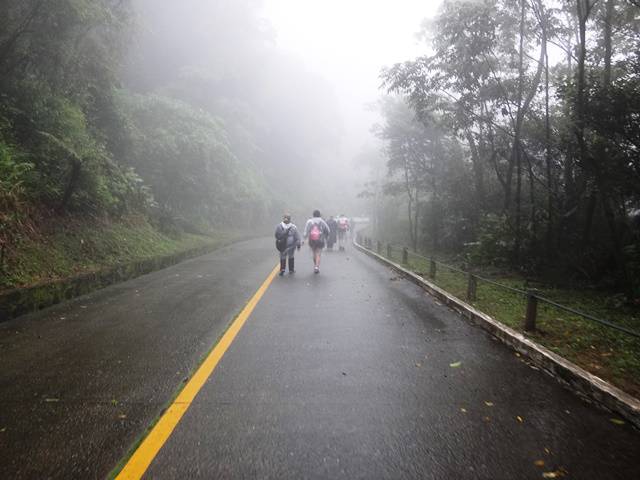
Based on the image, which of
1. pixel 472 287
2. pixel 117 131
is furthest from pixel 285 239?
pixel 117 131

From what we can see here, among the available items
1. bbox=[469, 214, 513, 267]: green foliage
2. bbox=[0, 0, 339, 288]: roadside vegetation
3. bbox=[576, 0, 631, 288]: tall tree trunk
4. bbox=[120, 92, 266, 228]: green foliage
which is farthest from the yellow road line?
bbox=[120, 92, 266, 228]: green foliage

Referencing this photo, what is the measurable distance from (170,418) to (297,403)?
1057 millimetres

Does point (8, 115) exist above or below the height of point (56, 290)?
above

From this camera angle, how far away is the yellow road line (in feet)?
8.91

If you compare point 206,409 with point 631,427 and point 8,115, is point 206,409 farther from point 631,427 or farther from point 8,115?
point 8,115

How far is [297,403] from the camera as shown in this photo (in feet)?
12.0

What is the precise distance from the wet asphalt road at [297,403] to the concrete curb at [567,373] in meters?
0.16

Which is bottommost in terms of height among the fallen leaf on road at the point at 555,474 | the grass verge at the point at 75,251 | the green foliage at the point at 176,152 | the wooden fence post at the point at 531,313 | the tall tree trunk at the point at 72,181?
the fallen leaf on road at the point at 555,474

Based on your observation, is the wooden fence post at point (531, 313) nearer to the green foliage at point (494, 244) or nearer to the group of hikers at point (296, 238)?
the green foliage at point (494, 244)

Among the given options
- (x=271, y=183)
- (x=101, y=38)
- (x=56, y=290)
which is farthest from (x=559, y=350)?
(x=271, y=183)

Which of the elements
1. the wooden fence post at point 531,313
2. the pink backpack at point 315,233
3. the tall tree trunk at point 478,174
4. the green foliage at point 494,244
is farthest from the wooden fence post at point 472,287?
the tall tree trunk at point 478,174

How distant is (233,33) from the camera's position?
39531mm

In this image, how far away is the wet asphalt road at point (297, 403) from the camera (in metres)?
2.82

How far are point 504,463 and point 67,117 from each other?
1340cm
